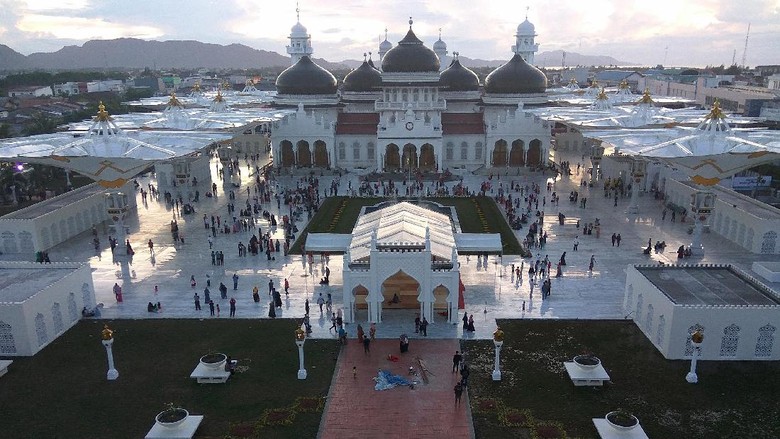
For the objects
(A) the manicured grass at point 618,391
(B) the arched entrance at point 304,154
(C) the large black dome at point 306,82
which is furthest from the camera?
(C) the large black dome at point 306,82

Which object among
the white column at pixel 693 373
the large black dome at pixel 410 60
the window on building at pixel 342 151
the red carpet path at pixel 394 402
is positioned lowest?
the red carpet path at pixel 394 402

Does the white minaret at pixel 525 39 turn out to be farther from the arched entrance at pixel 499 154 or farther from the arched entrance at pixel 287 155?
the arched entrance at pixel 287 155

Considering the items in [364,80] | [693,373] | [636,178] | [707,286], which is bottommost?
[693,373]

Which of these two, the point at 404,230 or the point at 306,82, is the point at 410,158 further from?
the point at 404,230

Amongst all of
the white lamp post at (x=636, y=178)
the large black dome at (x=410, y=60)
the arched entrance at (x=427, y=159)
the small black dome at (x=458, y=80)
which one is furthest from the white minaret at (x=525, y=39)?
the white lamp post at (x=636, y=178)

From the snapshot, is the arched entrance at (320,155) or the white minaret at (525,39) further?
the white minaret at (525,39)

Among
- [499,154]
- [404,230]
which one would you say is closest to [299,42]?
[499,154]

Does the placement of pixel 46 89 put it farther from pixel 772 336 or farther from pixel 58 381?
pixel 772 336
